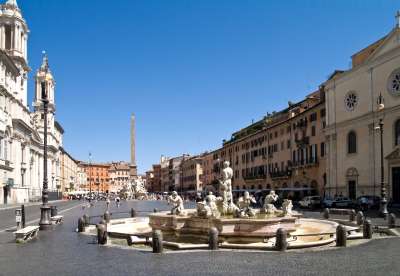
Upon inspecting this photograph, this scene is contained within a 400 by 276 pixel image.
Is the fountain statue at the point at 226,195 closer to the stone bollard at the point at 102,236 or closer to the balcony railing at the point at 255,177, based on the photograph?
the stone bollard at the point at 102,236

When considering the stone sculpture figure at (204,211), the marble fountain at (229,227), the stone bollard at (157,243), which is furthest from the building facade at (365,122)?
the stone bollard at (157,243)

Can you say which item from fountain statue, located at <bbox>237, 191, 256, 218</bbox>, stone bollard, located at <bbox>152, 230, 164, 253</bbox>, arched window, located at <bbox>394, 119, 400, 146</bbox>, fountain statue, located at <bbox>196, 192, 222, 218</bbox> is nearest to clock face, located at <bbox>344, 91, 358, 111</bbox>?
arched window, located at <bbox>394, 119, 400, 146</bbox>

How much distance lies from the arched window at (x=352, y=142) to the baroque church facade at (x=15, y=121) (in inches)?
1380

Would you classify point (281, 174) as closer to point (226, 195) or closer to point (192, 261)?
point (226, 195)

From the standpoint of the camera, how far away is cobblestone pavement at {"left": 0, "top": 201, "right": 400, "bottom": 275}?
436 inches

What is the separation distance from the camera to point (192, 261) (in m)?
12.5

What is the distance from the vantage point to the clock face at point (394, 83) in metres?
41.2

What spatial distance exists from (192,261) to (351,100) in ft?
131

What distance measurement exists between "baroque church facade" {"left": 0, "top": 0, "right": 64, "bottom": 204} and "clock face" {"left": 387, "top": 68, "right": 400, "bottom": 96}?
3710 centimetres

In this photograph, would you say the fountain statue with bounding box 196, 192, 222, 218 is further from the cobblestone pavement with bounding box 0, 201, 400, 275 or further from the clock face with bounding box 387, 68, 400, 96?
the clock face with bounding box 387, 68, 400, 96

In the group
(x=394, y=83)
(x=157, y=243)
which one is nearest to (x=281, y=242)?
(x=157, y=243)

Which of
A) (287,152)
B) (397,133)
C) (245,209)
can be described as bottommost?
(245,209)

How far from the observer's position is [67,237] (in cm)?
1852

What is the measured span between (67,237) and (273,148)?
51654 mm
